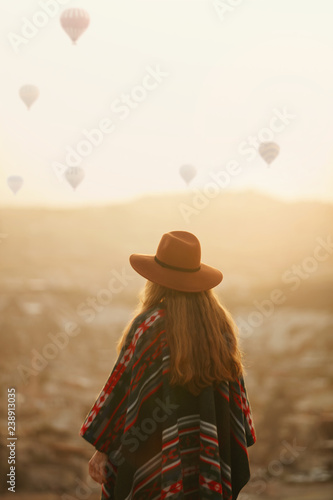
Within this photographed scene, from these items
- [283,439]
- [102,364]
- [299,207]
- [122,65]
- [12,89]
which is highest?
[122,65]

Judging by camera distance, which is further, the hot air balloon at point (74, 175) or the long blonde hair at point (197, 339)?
the hot air balloon at point (74, 175)

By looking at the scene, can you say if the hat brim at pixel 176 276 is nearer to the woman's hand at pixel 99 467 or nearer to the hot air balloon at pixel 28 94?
the woman's hand at pixel 99 467

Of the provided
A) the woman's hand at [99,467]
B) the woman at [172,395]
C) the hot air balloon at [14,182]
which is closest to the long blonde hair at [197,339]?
the woman at [172,395]

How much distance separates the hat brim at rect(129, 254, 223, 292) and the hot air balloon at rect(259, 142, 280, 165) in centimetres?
357

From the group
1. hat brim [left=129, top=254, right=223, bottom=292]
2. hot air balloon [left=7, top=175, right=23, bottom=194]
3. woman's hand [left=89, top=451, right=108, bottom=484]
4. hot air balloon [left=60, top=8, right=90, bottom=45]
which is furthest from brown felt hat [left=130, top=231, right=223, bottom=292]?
hot air balloon [left=7, top=175, right=23, bottom=194]

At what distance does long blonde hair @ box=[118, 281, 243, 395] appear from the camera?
118 cm

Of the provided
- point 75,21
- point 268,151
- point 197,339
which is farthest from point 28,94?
point 197,339

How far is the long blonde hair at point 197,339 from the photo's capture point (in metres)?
1.18

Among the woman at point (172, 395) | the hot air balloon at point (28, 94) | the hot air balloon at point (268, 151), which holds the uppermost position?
the hot air balloon at point (28, 94)

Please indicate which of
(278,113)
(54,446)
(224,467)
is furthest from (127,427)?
(278,113)

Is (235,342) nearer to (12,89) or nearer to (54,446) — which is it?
(54,446)

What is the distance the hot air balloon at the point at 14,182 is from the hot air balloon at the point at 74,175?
0.42 metres

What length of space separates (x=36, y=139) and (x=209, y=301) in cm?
389

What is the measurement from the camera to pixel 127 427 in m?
1.21
